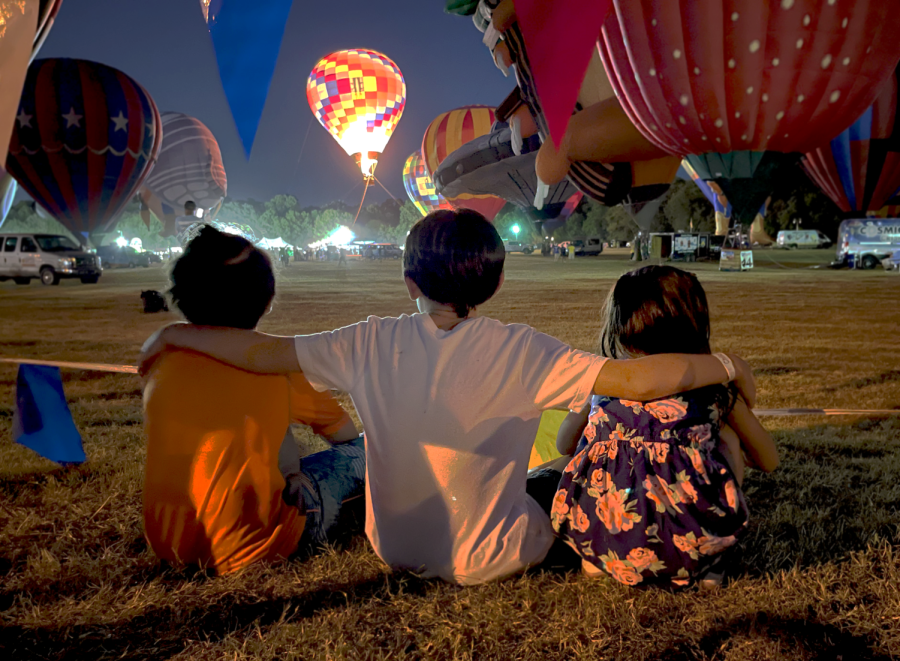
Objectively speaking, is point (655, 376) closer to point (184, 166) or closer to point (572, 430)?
point (572, 430)

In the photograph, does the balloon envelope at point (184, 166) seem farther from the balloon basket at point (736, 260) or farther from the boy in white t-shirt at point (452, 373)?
the boy in white t-shirt at point (452, 373)

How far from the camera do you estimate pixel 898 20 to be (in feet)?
10.6

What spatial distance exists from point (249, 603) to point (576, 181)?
4.12 meters

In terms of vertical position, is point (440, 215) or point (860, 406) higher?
point (440, 215)

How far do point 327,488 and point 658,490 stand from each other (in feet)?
3.43

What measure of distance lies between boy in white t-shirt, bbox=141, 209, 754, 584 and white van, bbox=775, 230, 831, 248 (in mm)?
43825

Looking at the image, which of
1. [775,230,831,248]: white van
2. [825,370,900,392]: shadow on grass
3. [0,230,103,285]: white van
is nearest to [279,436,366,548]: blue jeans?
[825,370,900,392]: shadow on grass

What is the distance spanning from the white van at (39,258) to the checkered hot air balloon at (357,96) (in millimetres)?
8834

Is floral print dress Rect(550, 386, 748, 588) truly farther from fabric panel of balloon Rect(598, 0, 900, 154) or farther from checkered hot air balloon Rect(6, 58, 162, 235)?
checkered hot air balloon Rect(6, 58, 162, 235)

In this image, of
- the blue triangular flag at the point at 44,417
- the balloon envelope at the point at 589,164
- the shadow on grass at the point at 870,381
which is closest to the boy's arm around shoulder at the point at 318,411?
the blue triangular flag at the point at 44,417

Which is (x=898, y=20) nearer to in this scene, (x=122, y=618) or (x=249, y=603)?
(x=249, y=603)

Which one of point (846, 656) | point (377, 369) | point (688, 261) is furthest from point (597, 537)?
point (688, 261)

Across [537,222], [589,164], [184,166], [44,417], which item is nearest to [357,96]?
[537,222]

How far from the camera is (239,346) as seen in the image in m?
1.51
